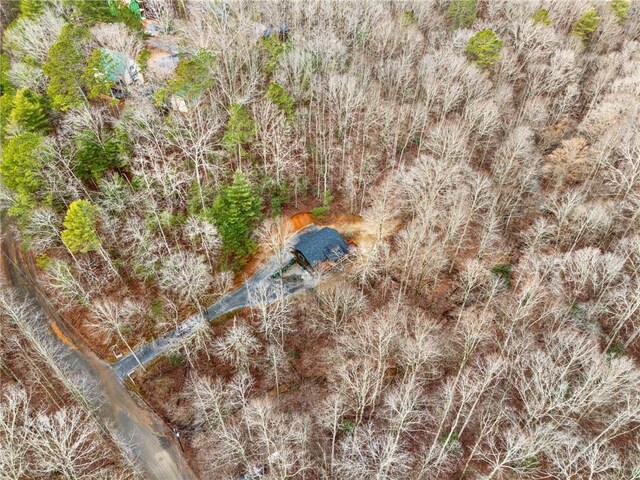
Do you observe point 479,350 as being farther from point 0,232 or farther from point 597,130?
point 0,232

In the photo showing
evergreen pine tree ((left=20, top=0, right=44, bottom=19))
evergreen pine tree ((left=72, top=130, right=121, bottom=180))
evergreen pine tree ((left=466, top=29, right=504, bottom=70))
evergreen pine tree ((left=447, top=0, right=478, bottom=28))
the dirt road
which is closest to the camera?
the dirt road

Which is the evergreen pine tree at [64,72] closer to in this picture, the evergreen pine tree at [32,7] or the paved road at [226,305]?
the evergreen pine tree at [32,7]

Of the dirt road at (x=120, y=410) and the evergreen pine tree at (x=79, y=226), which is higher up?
the evergreen pine tree at (x=79, y=226)

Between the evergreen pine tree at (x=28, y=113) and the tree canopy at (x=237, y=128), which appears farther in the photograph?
the tree canopy at (x=237, y=128)

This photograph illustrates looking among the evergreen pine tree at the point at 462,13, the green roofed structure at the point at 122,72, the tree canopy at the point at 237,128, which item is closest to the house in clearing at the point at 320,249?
the tree canopy at the point at 237,128

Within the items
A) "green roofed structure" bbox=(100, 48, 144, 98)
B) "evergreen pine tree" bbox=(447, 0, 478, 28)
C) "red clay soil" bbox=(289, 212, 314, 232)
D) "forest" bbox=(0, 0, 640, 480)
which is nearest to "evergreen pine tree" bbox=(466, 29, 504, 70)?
"forest" bbox=(0, 0, 640, 480)

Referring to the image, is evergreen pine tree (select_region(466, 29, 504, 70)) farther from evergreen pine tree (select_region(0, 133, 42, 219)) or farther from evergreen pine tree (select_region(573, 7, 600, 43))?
evergreen pine tree (select_region(0, 133, 42, 219))

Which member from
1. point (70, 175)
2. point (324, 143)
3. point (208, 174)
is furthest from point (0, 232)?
point (324, 143)
